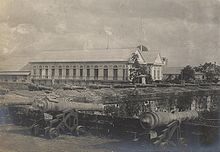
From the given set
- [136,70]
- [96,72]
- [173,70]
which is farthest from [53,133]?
[173,70]

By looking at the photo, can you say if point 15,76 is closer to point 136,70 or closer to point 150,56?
point 136,70

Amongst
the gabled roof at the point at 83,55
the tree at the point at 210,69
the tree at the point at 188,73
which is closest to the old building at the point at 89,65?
the gabled roof at the point at 83,55

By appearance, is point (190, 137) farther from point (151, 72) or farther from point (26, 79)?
point (26, 79)

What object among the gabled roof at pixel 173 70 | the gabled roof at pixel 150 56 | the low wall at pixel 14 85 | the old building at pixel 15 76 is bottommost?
the low wall at pixel 14 85

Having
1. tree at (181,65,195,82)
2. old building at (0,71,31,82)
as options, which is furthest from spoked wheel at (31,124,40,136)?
tree at (181,65,195,82)

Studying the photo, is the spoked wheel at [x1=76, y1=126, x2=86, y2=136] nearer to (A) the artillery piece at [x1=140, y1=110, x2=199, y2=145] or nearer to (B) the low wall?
(B) the low wall

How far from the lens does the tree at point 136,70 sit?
3.41 metres

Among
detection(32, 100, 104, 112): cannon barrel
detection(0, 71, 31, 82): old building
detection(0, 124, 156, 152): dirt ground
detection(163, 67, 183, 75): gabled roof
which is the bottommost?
detection(0, 124, 156, 152): dirt ground

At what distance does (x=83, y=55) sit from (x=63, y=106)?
23.7 inches

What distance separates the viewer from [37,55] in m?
3.32

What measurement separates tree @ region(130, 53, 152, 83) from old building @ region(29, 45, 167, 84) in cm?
4

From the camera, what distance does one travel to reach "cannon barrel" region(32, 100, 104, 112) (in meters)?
3.64

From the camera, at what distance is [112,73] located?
3.52 meters

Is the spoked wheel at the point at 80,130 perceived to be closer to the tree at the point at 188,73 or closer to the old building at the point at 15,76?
the old building at the point at 15,76
